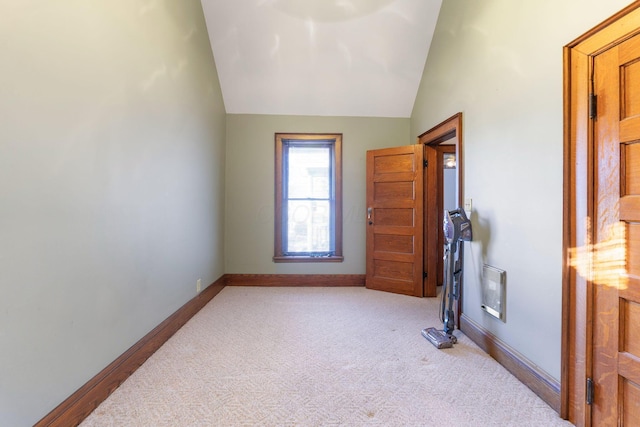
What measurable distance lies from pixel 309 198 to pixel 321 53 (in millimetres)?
1862

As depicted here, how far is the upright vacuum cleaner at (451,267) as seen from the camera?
2.18 meters

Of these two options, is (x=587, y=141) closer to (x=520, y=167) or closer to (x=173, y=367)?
(x=520, y=167)

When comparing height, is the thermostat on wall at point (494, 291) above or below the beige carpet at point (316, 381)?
above

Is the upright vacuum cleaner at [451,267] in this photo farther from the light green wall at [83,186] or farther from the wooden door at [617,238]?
the light green wall at [83,186]

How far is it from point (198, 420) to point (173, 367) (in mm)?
602

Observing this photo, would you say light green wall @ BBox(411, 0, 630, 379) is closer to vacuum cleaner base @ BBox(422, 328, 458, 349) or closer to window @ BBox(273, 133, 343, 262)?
vacuum cleaner base @ BBox(422, 328, 458, 349)

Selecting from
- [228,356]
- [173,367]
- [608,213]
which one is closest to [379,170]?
[608,213]

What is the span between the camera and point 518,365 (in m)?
1.74

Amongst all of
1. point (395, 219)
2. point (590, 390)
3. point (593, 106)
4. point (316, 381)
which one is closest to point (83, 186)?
point (316, 381)

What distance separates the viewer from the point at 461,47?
2439 mm

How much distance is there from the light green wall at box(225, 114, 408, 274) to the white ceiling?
15 centimetres

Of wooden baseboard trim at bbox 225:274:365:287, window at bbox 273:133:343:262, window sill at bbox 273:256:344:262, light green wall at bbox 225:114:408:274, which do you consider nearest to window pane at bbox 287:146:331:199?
window at bbox 273:133:343:262

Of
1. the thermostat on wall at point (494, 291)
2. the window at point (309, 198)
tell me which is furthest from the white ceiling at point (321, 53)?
the thermostat on wall at point (494, 291)

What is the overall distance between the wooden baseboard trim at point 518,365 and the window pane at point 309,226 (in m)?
2.14
